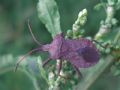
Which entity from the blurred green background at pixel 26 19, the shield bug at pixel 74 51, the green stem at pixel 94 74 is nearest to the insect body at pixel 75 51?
the shield bug at pixel 74 51

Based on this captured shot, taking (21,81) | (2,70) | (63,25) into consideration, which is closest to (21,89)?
(21,81)

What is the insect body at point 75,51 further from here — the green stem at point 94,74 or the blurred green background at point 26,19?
the blurred green background at point 26,19

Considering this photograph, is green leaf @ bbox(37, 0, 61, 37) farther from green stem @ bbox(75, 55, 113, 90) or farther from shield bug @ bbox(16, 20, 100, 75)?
green stem @ bbox(75, 55, 113, 90)

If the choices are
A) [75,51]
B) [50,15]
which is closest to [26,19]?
[50,15]

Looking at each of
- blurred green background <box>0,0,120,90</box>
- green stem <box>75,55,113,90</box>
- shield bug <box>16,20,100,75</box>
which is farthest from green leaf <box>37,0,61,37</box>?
blurred green background <box>0,0,120,90</box>

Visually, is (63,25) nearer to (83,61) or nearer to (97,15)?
(97,15)

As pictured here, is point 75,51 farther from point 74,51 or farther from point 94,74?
point 94,74
